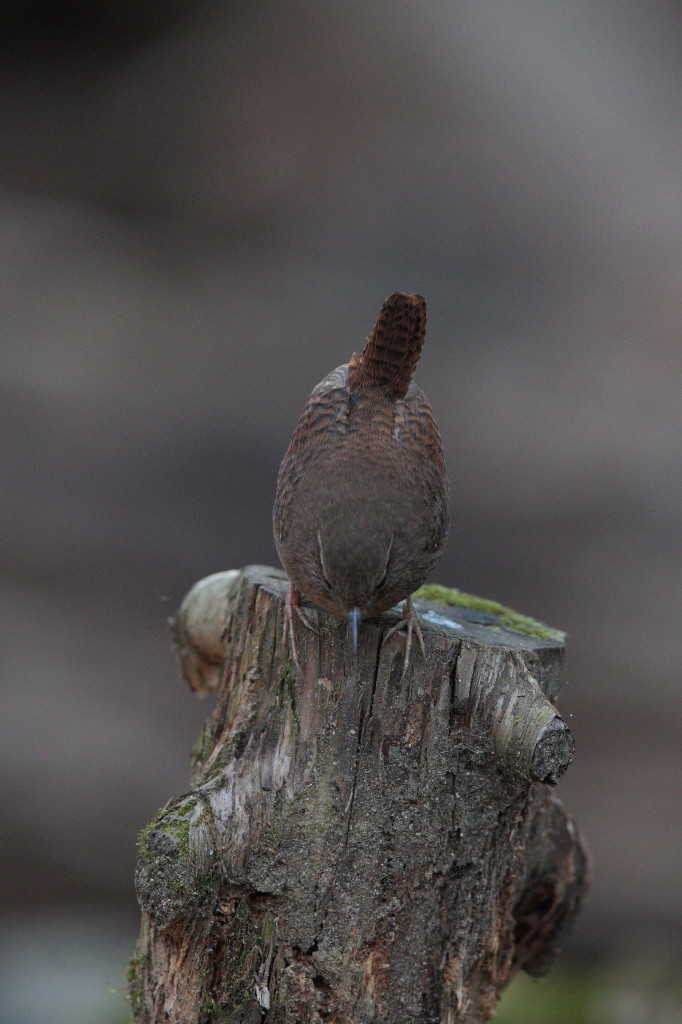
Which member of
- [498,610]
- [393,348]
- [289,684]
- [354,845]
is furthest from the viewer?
[498,610]

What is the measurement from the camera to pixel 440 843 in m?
3.01

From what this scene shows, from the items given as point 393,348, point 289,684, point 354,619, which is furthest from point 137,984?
point 393,348

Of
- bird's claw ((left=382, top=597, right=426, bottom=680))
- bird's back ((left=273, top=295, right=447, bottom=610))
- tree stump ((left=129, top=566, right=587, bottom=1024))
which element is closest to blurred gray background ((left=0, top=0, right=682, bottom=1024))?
bird's back ((left=273, top=295, right=447, bottom=610))

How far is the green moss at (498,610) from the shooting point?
357 centimetres

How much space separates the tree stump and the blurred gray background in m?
4.46

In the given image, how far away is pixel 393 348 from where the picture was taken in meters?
3.53

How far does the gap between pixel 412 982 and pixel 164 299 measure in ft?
22.6

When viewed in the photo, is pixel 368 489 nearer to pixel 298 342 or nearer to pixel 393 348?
pixel 393 348

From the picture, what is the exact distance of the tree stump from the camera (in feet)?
9.65

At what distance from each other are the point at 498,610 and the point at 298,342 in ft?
16.6

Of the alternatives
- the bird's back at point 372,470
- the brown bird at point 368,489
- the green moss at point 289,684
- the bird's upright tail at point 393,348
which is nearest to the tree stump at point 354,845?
the green moss at point 289,684

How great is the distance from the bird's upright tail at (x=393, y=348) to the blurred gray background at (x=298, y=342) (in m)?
4.36

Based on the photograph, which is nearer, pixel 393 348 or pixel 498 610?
pixel 393 348

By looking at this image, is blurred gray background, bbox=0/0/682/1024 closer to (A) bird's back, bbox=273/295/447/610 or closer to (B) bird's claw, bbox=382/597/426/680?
(A) bird's back, bbox=273/295/447/610
